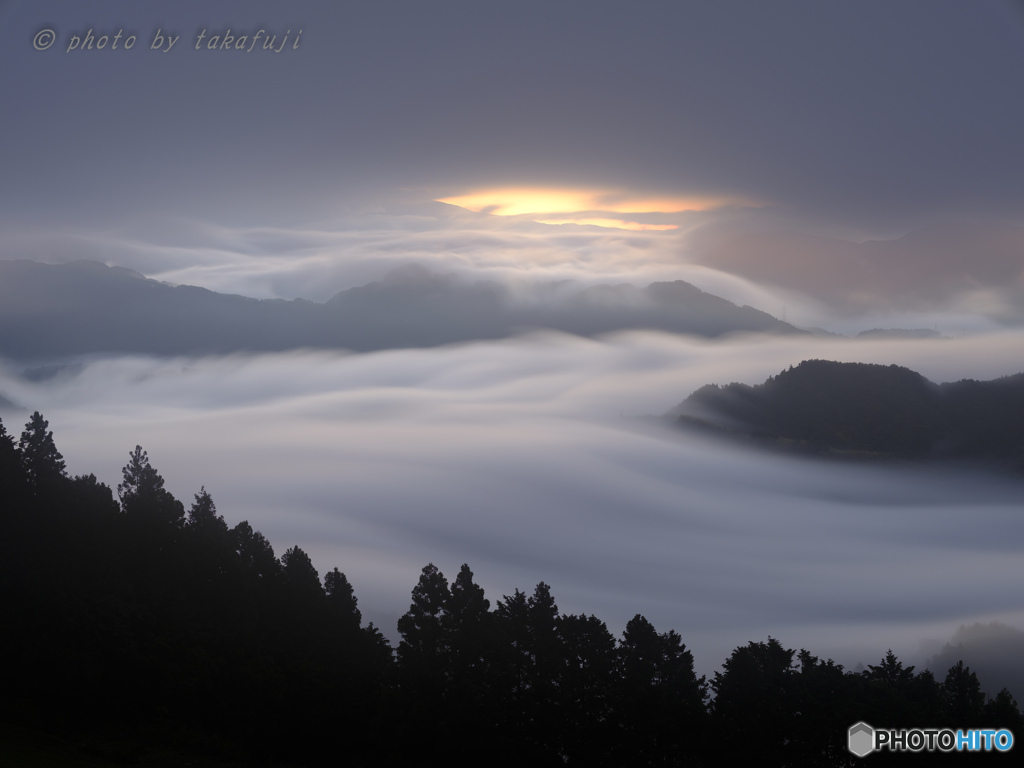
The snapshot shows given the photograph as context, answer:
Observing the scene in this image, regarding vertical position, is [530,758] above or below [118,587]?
below

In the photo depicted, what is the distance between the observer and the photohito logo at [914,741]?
30.9 m

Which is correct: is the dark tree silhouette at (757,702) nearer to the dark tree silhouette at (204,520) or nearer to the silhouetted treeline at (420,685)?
the silhouetted treeline at (420,685)

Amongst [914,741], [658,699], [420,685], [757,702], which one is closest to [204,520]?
[420,685]

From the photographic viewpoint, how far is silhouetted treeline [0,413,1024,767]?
32.9 m

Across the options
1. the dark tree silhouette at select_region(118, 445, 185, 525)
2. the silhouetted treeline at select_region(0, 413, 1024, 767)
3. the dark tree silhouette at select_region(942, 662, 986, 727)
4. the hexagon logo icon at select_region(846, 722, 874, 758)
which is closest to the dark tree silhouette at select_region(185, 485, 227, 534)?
the dark tree silhouette at select_region(118, 445, 185, 525)

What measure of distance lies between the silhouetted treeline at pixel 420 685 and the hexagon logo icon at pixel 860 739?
0.30 m

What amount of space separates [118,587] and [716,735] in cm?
2883

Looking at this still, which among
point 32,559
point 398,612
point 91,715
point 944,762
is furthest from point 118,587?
point 398,612

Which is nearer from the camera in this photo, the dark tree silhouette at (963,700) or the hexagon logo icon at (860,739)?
the hexagon logo icon at (860,739)

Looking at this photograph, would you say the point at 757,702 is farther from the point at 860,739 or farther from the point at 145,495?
the point at 145,495

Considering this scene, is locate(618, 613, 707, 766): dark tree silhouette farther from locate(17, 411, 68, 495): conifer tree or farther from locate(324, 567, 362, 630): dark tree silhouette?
locate(17, 411, 68, 495): conifer tree

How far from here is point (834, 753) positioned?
3134 cm

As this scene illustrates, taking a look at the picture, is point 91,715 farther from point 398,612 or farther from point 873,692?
point 398,612

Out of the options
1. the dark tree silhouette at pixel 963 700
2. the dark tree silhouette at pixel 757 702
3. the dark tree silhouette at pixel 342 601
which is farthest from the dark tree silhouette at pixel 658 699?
the dark tree silhouette at pixel 342 601
